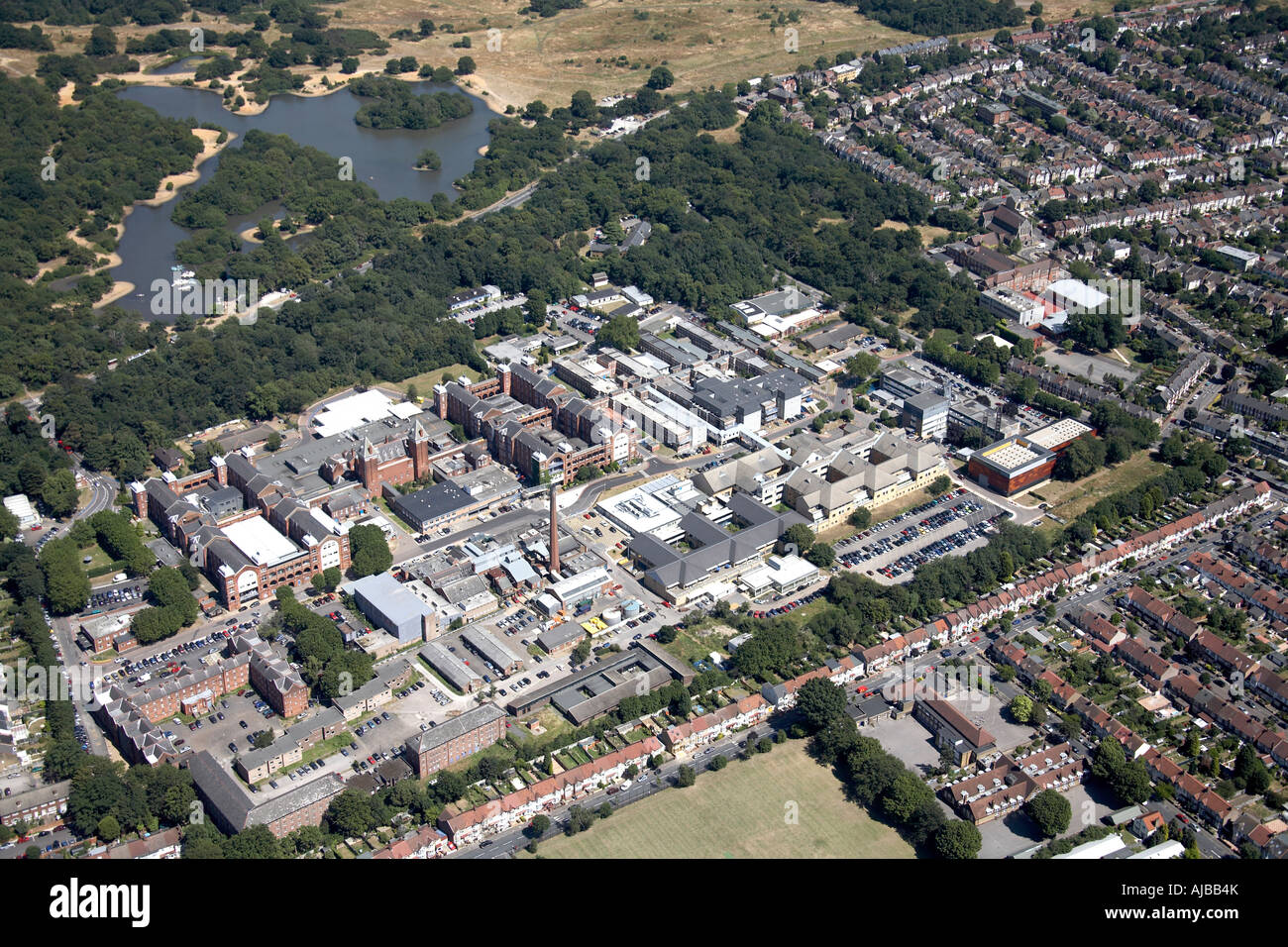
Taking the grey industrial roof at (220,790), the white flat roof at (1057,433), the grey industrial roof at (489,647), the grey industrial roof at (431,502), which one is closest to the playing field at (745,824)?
the grey industrial roof at (489,647)

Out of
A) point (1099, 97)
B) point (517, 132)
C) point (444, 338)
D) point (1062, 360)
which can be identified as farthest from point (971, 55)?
point (444, 338)

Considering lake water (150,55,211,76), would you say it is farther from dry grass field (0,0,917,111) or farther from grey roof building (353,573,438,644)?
grey roof building (353,573,438,644)

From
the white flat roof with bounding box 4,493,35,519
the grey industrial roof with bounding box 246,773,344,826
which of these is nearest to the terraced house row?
the grey industrial roof with bounding box 246,773,344,826

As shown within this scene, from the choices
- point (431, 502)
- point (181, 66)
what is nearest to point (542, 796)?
point (431, 502)

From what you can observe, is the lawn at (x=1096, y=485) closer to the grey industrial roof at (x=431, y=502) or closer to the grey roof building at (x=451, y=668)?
the grey industrial roof at (x=431, y=502)

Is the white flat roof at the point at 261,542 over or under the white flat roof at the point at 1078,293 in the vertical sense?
under

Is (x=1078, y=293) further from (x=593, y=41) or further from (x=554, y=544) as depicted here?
(x=593, y=41)
